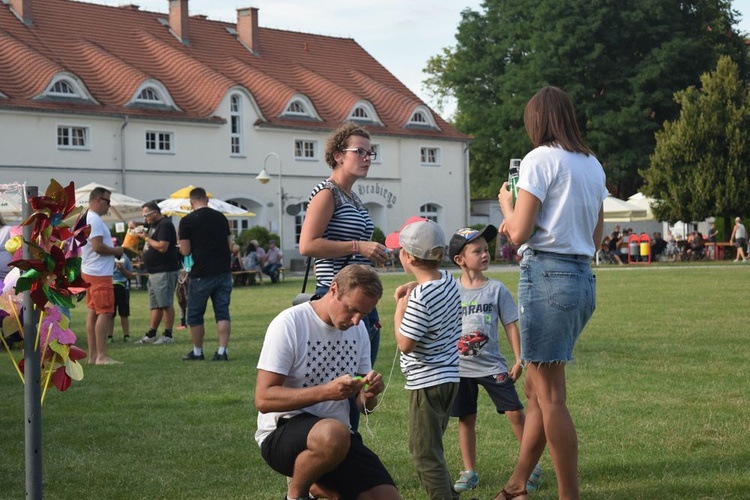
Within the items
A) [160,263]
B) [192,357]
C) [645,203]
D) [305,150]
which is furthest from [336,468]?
[645,203]

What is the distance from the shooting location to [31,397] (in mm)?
4789

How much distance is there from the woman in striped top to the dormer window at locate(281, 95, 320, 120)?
148 feet

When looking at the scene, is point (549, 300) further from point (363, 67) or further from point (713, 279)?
point (363, 67)

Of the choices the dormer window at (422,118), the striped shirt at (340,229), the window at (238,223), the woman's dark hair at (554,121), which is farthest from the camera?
the dormer window at (422,118)

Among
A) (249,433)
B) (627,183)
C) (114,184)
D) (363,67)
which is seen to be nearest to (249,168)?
(114,184)

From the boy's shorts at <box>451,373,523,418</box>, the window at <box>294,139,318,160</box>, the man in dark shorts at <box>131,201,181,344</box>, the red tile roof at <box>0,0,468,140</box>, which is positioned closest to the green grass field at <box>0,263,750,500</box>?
the boy's shorts at <box>451,373,523,418</box>

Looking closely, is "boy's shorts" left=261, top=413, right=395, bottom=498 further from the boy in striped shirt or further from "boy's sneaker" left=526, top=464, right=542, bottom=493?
"boy's sneaker" left=526, top=464, right=542, bottom=493

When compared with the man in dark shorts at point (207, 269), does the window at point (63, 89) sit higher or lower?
higher

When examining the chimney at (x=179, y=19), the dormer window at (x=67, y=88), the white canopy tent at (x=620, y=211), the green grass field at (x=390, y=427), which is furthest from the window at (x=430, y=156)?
the green grass field at (x=390, y=427)

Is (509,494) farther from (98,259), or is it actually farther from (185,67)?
(185,67)

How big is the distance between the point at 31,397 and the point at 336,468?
1408 mm

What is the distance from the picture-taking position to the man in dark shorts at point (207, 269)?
43.6 ft

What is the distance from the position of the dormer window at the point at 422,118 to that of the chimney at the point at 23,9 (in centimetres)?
1793

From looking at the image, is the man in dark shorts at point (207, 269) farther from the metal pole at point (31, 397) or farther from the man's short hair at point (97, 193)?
the metal pole at point (31, 397)
